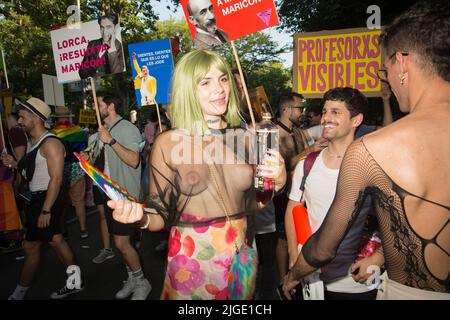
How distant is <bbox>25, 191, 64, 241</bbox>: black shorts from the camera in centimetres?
404

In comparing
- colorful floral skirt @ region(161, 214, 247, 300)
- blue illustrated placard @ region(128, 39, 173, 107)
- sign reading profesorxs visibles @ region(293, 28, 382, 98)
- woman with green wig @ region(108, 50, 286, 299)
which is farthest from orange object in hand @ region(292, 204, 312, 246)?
blue illustrated placard @ region(128, 39, 173, 107)

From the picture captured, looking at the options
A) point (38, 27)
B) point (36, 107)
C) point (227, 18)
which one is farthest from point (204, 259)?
point (38, 27)

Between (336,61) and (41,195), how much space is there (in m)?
4.54

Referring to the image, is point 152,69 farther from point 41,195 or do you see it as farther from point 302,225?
point 302,225

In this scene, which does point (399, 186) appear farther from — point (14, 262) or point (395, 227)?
point (14, 262)

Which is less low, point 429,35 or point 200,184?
point 429,35

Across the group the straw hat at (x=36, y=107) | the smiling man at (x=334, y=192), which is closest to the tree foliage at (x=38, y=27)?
the straw hat at (x=36, y=107)

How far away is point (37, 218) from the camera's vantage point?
4.09 metres

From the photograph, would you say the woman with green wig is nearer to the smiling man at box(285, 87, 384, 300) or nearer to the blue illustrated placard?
the smiling man at box(285, 87, 384, 300)

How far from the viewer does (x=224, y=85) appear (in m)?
2.12

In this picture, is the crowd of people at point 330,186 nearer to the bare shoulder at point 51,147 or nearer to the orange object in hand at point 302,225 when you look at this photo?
the orange object in hand at point 302,225

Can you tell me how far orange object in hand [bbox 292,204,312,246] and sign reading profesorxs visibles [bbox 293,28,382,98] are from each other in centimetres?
348

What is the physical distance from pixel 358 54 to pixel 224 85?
164 inches

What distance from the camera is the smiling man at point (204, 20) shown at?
331cm
